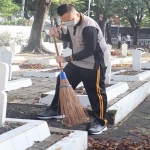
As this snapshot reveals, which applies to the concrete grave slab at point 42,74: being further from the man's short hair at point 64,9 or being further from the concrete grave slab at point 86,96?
the man's short hair at point 64,9

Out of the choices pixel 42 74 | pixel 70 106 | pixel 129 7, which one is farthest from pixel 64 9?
pixel 129 7

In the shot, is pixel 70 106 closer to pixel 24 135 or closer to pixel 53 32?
pixel 53 32

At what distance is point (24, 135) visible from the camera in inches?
163

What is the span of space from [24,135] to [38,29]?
1994cm

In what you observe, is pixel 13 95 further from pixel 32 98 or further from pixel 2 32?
pixel 2 32

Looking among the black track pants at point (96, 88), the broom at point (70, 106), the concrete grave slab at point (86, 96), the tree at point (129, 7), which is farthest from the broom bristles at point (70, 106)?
the tree at point (129, 7)

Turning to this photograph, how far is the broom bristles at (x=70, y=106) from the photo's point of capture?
5.31 meters

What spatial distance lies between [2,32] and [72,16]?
2476 cm

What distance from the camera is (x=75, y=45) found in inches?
216

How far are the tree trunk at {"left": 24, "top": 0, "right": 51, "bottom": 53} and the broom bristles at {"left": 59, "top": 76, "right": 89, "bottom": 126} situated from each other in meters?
17.7

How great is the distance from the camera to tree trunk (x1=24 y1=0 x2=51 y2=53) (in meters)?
22.8

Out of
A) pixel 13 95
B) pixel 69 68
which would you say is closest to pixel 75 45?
pixel 69 68

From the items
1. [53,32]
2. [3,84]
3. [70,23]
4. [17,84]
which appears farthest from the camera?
[17,84]

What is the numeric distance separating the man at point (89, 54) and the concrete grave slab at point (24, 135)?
1.04 meters
